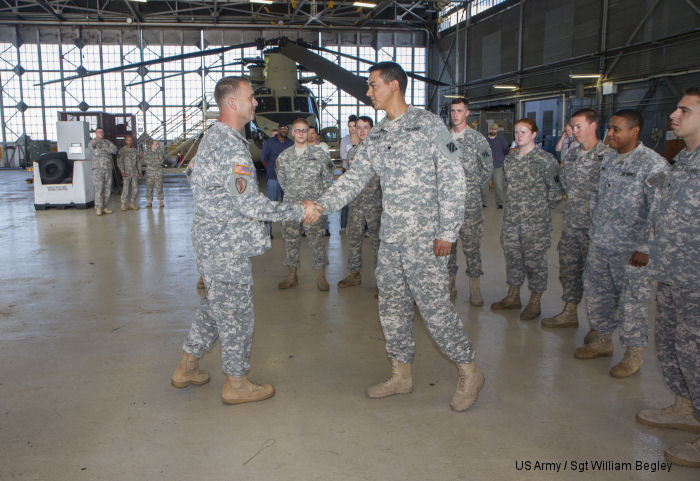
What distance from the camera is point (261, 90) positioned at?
13.6 meters

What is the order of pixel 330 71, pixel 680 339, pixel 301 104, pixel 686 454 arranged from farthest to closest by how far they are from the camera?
pixel 301 104 → pixel 330 71 → pixel 680 339 → pixel 686 454

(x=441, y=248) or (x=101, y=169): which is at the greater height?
(x=101, y=169)

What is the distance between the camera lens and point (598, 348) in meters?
3.14

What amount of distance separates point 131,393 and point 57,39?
2315 centimetres

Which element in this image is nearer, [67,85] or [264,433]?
[264,433]

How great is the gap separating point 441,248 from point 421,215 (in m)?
0.19

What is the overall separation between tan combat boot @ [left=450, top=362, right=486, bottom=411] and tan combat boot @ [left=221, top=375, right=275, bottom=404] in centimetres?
96

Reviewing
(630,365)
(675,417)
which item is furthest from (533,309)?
(675,417)

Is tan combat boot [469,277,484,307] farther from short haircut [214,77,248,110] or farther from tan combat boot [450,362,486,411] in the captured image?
short haircut [214,77,248,110]

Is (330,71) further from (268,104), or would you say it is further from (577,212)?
(577,212)

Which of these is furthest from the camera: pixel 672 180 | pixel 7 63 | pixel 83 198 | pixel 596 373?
pixel 7 63

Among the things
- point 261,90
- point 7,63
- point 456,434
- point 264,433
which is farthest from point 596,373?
point 7,63

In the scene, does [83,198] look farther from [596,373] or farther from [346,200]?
[596,373]

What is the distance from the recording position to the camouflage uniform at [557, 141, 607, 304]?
3.38 metres
